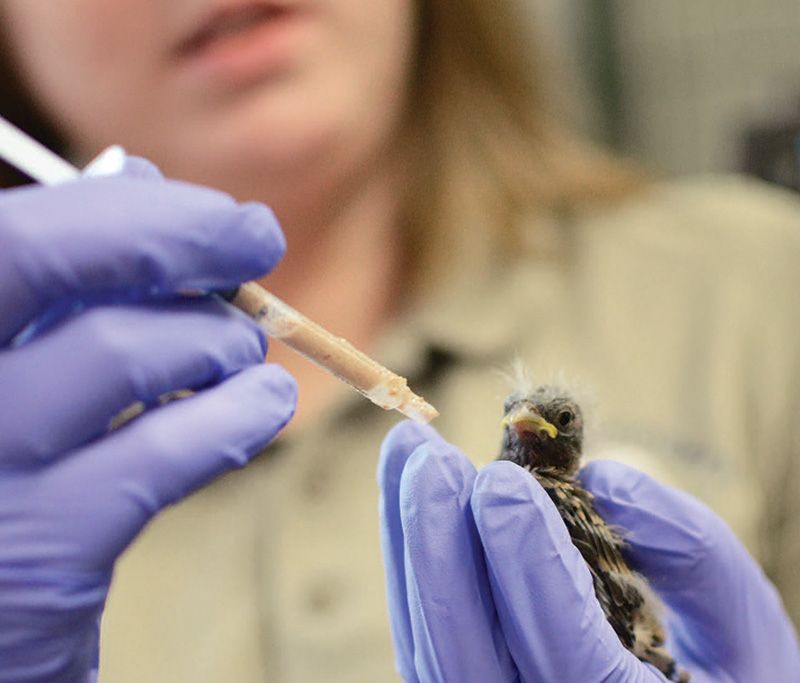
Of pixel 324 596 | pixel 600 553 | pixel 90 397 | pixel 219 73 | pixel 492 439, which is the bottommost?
pixel 324 596

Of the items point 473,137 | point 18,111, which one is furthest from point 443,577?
point 18,111

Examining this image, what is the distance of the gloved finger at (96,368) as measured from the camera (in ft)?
1.72

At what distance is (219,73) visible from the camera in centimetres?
94

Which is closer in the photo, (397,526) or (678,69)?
(397,526)

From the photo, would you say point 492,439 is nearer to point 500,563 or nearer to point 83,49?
point 500,563

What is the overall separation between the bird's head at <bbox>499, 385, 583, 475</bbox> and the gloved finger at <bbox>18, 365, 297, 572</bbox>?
19 centimetres

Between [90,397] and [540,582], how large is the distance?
1.07 ft

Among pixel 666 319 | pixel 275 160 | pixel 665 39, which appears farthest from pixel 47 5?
pixel 665 39

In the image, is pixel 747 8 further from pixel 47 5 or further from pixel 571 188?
pixel 47 5

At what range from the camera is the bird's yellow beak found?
600 millimetres

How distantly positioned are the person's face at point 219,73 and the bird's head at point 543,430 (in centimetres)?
51

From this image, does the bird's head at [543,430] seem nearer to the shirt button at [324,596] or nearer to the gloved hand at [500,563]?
the gloved hand at [500,563]

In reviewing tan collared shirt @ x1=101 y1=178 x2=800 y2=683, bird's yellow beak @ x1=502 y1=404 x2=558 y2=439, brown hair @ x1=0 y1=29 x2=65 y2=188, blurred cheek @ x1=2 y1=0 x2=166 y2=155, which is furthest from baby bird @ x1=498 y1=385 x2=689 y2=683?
brown hair @ x1=0 y1=29 x2=65 y2=188

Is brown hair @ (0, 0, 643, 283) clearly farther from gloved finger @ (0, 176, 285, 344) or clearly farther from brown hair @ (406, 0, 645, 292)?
gloved finger @ (0, 176, 285, 344)
